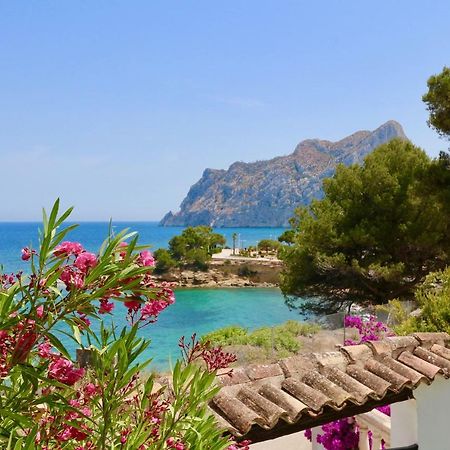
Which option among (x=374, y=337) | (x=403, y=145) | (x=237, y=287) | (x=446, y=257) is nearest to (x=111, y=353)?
(x=374, y=337)

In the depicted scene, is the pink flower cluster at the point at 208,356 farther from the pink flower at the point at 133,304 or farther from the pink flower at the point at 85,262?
the pink flower at the point at 85,262

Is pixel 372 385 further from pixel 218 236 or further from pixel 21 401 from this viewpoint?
pixel 218 236

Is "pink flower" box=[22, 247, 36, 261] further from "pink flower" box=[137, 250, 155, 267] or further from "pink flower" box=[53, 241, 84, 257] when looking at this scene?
"pink flower" box=[137, 250, 155, 267]

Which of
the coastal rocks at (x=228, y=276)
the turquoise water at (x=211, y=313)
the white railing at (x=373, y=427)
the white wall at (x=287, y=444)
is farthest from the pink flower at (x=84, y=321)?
the coastal rocks at (x=228, y=276)

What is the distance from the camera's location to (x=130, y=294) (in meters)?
2.35

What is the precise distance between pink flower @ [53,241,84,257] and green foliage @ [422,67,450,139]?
1639cm

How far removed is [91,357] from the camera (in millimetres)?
2387

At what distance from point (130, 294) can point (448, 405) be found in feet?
10.1

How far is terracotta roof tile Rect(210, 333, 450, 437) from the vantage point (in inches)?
123

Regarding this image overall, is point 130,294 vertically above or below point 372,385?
above

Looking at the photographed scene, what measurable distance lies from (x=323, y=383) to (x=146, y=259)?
→ 182 centimetres

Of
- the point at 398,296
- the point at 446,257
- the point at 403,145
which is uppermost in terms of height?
the point at 403,145

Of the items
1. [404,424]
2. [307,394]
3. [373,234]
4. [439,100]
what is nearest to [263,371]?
[307,394]

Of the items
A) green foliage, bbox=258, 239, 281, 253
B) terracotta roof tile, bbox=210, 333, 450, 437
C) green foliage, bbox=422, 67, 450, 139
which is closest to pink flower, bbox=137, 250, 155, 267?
terracotta roof tile, bbox=210, 333, 450, 437
